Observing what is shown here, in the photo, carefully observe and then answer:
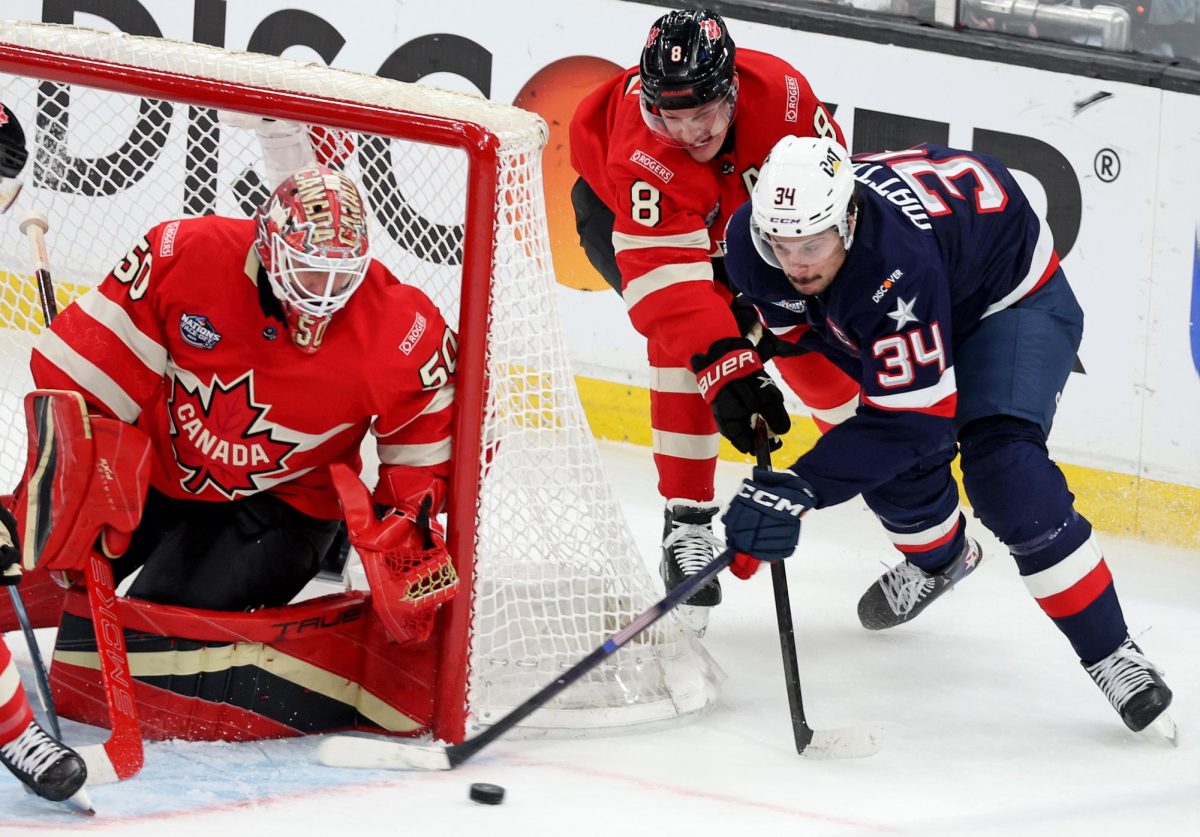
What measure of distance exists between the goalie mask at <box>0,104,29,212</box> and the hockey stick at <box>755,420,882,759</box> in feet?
5.07

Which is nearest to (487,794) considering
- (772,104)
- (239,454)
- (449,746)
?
(449,746)

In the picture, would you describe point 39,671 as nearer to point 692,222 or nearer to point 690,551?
point 690,551

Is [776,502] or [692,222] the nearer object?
[776,502]

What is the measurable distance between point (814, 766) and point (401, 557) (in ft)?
2.49

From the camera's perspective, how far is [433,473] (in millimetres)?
2568

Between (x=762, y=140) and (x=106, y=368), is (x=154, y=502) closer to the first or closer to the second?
(x=106, y=368)

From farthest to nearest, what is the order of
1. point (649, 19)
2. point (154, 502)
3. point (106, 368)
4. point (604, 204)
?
point (649, 19) < point (604, 204) < point (154, 502) < point (106, 368)

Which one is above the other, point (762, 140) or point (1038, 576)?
point (762, 140)

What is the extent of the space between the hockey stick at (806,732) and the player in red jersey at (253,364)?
63cm

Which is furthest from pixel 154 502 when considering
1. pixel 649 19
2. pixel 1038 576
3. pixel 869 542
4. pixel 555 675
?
pixel 649 19

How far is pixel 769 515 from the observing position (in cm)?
253

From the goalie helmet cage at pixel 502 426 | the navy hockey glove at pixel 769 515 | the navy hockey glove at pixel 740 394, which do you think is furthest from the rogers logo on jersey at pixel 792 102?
the navy hockey glove at pixel 769 515

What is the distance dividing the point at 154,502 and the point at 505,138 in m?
0.83

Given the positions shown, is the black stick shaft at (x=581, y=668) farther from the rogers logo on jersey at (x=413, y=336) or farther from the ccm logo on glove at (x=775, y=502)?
the rogers logo on jersey at (x=413, y=336)
